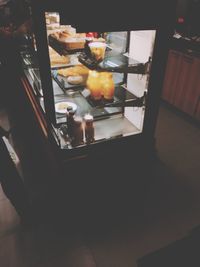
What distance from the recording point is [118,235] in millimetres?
2029

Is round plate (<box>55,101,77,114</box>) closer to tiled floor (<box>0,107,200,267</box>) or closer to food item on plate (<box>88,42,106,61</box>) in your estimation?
food item on plate (<box>88,42,106,61</box>)

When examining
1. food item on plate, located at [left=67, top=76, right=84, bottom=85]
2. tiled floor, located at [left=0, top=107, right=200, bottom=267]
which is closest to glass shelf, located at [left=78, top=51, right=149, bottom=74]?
food item on plate, located at [left=67, top=76, right=84, bottom=85]

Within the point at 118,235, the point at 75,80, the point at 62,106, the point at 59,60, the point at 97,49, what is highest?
the point at 97,49

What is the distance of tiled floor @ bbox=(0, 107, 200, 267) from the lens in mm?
1861

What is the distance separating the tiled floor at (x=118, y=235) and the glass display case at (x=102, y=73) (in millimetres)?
724

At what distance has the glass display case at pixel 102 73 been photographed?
4.68ft

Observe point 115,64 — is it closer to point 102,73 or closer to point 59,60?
point 102,73

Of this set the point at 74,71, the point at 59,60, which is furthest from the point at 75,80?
the point at 59,60

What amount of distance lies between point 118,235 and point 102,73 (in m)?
1.40

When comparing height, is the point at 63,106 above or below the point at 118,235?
above

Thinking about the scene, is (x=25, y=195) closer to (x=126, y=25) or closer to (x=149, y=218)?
(x=149, y=218)

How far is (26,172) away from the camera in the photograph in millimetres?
2719

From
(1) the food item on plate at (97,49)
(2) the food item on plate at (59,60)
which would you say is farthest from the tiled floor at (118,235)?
(2) the food item on plate at (59,60)

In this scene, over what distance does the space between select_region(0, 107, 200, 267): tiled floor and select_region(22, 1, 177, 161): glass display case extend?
0.72m
